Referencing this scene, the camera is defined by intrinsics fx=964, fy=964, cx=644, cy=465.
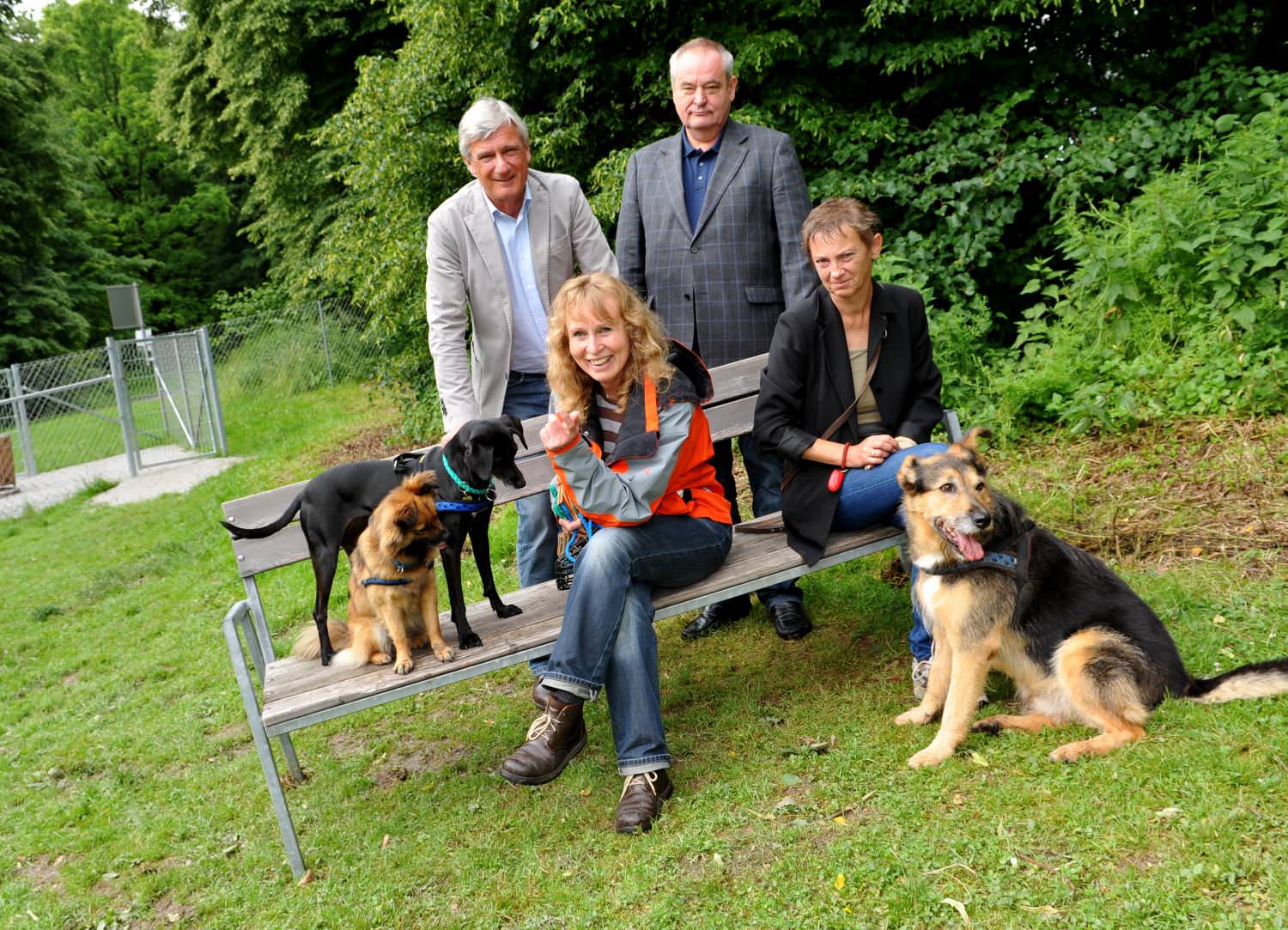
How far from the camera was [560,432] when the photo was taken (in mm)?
3305

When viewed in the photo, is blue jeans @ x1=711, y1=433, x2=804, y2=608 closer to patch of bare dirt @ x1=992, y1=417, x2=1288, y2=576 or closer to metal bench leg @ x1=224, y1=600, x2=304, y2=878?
patch of bare dirt @ x1=992, y1=417, x2=1288, y2=576

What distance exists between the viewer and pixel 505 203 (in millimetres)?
4160

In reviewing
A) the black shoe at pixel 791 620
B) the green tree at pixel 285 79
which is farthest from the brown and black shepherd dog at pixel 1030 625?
the green tree at pixel 285 79

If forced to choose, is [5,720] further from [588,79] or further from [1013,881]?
[588,79]

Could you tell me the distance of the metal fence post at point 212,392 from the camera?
14.6 meters

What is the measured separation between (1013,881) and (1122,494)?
3.18 m

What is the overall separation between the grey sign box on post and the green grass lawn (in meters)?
13.3

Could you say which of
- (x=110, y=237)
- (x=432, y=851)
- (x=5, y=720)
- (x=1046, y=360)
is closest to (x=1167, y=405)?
(x=1046, y=360)

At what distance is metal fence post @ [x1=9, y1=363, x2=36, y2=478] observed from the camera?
50.0ft

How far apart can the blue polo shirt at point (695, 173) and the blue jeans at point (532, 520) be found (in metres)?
1.08

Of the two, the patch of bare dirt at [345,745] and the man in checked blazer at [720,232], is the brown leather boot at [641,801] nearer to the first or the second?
the man in checked blazer at [720,232]

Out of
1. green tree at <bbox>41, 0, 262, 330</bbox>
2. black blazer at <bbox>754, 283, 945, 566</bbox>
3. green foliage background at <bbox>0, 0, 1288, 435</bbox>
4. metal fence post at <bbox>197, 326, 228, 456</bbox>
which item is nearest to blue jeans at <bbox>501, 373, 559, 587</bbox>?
black blazer at <bbox>754, 283, 945, 566</bbox>

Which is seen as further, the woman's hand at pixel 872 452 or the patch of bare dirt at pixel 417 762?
the patch of bare dirt at pixel 417 762

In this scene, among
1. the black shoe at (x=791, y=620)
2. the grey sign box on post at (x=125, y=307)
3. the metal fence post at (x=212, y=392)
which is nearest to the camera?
the black shoe at (x=791, y=620)
